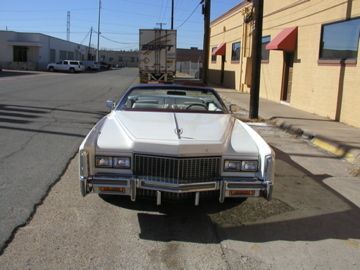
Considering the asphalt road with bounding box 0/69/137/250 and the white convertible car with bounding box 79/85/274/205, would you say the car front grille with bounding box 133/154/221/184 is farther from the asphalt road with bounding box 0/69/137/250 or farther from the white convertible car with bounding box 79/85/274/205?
the asphalt road with bounding box 0/69/137/250

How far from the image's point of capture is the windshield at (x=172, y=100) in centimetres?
687

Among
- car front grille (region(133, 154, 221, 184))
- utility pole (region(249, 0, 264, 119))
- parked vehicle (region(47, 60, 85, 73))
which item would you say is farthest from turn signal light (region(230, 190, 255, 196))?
parked vehicle (region(47, 60, 85, 73))

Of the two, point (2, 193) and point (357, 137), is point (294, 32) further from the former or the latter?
point (2, 193)

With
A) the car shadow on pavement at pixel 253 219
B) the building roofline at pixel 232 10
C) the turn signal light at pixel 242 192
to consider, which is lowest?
the car shadow on pavement at pixel 253 219

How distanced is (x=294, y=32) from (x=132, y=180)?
16.0 m

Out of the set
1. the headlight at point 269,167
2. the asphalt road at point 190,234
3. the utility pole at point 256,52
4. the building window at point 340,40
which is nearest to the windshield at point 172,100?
the asphalt road at point 190,234

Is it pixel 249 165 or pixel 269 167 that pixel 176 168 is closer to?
pixel 249 165

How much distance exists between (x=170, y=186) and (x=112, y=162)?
650mm

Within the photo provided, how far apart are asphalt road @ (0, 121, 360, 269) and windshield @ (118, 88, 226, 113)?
1.42m

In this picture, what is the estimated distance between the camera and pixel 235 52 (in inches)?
1348

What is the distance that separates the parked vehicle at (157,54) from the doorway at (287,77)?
11.0 m

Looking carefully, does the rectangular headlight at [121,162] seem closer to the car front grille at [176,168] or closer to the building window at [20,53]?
the car front grille at [176,168]

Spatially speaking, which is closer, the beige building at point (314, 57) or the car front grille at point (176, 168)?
the car front grille at point (176, 168)

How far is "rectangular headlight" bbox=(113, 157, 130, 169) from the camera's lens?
16.2 feet
